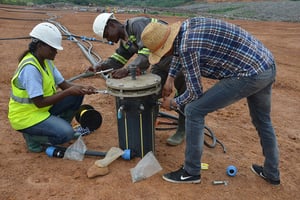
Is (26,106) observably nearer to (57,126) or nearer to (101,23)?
(57,126)

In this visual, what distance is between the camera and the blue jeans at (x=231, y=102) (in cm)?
272

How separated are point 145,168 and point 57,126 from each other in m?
1.05

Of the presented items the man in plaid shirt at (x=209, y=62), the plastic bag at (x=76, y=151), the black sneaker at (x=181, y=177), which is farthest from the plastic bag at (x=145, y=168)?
the plastic bag at (x=76, y=151)

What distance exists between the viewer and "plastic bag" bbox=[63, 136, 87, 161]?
3.57 metres

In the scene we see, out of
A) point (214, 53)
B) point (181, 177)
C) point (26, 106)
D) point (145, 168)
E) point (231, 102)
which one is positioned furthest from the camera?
point (26, 106)

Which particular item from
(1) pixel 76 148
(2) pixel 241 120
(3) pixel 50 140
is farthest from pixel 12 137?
(2) pixel 241 120

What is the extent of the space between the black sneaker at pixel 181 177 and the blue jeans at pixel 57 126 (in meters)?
1.19

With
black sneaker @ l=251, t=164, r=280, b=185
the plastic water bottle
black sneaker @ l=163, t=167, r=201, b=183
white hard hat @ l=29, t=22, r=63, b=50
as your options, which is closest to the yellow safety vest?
white hard hat @ l=29, t=22, r=63, b=50

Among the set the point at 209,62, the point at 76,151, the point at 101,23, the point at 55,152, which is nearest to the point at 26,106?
the point at 55,152

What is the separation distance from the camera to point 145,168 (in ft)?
10.6

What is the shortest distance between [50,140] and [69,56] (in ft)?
17.4

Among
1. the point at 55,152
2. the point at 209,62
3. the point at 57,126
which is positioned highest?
the point at 209,62

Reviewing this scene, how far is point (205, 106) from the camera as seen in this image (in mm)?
2748

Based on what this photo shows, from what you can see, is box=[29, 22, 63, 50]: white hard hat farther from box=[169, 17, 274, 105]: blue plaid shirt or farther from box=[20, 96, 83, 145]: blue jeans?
box=[169, 17, 274, 105]: blue plaid shirt
